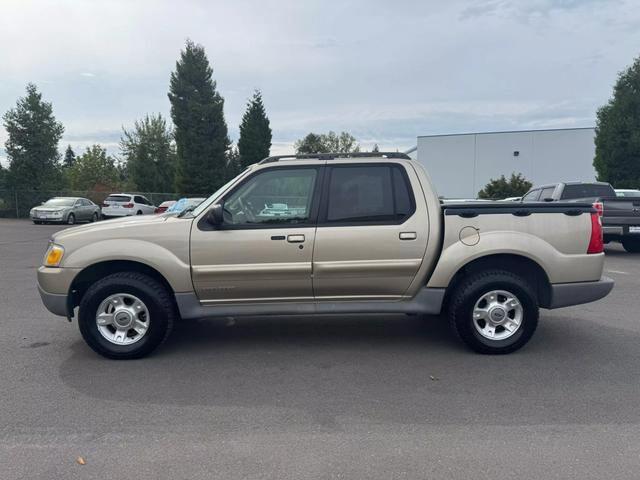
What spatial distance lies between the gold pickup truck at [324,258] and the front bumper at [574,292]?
11 mm

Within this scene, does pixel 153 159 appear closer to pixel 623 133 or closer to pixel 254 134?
pixel 254 134

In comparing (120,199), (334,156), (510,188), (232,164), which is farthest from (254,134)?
(334,156)

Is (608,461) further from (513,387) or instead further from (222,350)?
(222,350)

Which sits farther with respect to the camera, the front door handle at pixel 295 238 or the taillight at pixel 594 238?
the taillight at pixel 594 238

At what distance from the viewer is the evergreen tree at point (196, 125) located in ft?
121

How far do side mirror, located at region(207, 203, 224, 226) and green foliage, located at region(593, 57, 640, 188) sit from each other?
966 inches

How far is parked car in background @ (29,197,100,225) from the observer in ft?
84.1

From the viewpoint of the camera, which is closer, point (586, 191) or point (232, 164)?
point (586, 191)

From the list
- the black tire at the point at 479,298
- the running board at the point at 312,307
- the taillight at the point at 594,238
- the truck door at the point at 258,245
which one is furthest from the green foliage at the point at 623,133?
the truck door at the point at 258,245

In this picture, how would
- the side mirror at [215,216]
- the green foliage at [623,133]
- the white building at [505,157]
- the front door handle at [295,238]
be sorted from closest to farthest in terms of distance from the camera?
1. the side mirror at [215,216]
2. the front door handle at [295,238]
3. the green foliage at [623,133]
4. the white building at [505,157]

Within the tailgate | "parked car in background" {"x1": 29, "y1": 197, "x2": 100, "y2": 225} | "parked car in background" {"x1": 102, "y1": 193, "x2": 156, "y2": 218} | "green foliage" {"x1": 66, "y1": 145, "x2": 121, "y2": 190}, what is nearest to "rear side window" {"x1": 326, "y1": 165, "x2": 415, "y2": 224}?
the tailgate

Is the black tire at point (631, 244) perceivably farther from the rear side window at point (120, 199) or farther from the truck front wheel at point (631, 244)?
the rear side window at point (120, 199)

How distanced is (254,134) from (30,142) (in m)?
18.4

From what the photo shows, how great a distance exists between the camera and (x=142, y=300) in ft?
15.9
